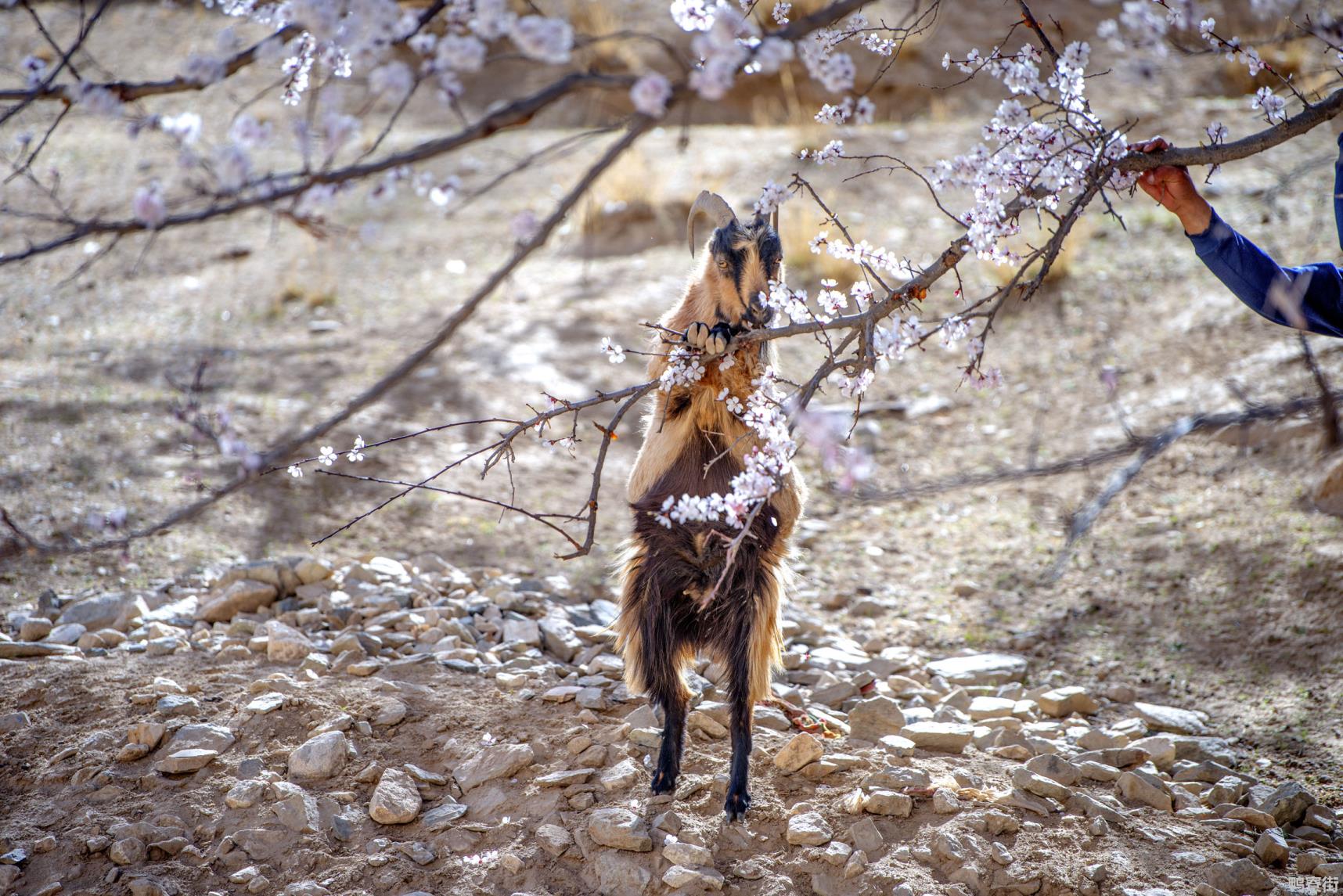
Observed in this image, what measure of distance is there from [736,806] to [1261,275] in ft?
7.92

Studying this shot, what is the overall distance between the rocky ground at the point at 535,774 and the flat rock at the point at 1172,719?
0.05 feet

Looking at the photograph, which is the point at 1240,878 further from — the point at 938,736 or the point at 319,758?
the point at 319,758

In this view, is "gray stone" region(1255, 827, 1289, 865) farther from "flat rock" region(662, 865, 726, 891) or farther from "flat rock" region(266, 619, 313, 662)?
"flat rock" region(266, 619, 313, 662)

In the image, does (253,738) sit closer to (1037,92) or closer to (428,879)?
(428,879)

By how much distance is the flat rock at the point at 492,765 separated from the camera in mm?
3674

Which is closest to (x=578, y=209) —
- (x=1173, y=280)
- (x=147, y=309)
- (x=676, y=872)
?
(x=147, y=309)

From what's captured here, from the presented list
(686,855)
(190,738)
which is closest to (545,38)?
(686,855)

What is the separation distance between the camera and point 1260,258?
3139 mm

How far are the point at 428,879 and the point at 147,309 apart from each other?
7.46 metres

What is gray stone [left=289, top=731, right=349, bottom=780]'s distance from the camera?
364cm

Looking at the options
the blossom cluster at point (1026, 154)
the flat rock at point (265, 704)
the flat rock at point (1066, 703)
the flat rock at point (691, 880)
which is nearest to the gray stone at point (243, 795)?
the flat rock at point (265, 704)

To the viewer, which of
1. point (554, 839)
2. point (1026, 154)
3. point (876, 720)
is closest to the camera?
point (1026, 154)

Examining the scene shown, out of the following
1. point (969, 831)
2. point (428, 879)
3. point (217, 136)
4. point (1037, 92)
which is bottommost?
point (428, 879)

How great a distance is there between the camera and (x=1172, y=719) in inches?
172
